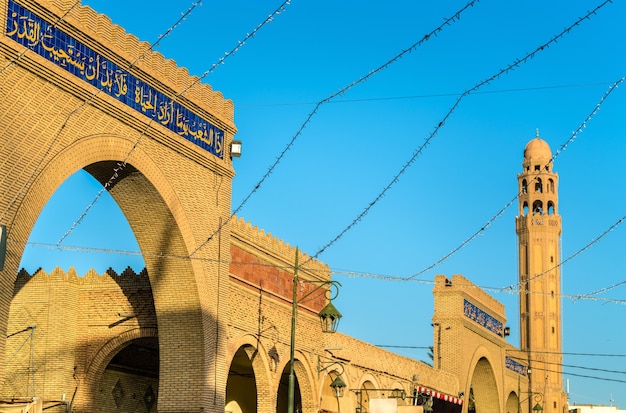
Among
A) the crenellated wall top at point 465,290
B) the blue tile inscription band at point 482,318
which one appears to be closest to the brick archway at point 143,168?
the crenellated wall top at point 465,290

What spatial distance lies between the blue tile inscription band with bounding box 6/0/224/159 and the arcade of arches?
0.03 metres

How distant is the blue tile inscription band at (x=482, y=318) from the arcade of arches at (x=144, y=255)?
15.1 metres

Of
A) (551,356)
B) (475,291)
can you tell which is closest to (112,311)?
(475,291)

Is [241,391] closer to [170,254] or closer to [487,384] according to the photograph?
[170,254]

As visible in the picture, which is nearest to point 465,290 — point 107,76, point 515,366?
point 515,366

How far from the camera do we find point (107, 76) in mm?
18609

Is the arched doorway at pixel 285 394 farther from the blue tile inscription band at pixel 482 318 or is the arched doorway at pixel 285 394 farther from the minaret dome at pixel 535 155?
the minaret dome at pixel 535 155

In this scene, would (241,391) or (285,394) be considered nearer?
(241,391)

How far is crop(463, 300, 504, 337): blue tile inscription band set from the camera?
151ft

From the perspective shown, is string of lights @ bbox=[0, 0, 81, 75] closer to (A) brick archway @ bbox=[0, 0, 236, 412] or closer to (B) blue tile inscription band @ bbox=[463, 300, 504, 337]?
(A) brick archway @ bbox=[0, 0, 236, 412]

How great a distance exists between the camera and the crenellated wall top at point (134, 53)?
1734cm

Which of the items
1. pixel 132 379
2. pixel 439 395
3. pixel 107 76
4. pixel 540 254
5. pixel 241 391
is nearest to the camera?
pixel 107 76

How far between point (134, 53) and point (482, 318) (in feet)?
106

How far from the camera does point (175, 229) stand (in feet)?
68.6
